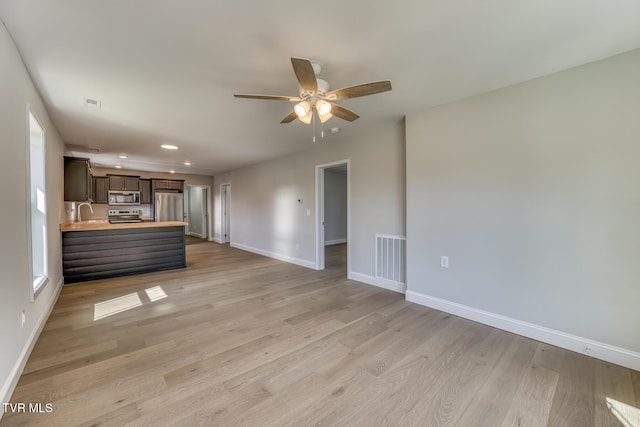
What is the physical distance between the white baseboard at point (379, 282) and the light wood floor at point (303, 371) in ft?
1.35

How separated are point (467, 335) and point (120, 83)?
4.20 meters

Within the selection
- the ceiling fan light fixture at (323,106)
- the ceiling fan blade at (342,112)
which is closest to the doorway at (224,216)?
the ceiling fan blade at (342,112)

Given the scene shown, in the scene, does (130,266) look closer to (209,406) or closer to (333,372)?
(209,406)

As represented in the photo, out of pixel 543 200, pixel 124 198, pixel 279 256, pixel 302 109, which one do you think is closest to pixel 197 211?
pixel 124 198

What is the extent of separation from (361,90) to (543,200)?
2.00m

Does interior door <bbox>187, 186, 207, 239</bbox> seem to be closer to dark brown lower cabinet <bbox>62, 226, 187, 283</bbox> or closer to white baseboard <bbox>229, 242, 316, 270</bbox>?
white baseboard <bbox>229, 242, 316, 270</bbox>

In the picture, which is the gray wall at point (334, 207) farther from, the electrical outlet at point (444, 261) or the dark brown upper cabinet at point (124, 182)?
the dark brown upper cabinet at point (124, 182)

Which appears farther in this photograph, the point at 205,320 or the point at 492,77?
the point at 205,320

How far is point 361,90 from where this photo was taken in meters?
2.00

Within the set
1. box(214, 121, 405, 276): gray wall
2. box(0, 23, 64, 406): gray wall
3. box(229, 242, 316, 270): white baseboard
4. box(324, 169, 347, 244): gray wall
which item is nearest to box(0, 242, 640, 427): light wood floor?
box(0, 23, 64, 406): gray wall

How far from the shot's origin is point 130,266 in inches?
187

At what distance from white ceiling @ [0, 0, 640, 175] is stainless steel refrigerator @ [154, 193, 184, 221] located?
5.05 m

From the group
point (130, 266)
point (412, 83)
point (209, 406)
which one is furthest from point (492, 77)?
point (130, 266)

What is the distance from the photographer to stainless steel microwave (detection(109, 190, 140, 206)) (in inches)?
279
